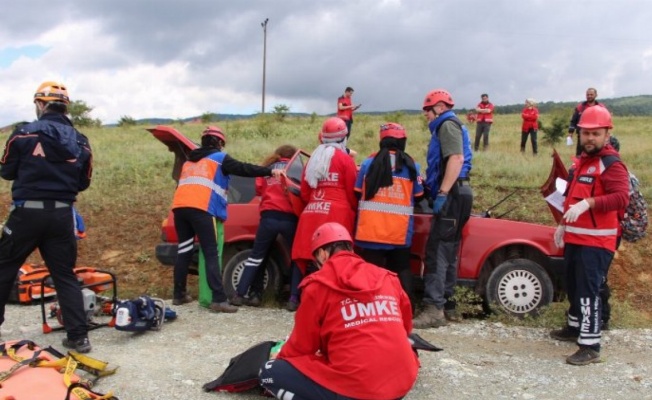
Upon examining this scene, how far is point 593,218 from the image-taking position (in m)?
4.67

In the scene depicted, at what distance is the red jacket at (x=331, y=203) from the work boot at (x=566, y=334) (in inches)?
79.0

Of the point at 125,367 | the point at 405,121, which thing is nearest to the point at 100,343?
the point at 125,367

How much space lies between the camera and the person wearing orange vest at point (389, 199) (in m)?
5.45

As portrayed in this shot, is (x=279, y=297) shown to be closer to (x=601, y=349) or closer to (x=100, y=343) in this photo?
(x=100, y=343)

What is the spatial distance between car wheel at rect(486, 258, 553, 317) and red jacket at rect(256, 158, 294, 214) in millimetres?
2032

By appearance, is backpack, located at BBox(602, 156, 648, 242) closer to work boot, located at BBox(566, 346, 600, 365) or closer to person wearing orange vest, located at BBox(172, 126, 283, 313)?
work boot, located at BBox(566, 346, 600, 365)

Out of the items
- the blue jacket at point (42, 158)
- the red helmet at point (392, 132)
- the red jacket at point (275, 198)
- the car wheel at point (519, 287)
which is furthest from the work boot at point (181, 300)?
the car wheel at point (519, 287)

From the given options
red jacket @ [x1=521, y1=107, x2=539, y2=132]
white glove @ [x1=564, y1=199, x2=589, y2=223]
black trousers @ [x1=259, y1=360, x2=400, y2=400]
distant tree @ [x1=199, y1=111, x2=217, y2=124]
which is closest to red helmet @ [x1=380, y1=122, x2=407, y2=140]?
white glove @ [x1=564, y1=199, x2=589, y2=223]

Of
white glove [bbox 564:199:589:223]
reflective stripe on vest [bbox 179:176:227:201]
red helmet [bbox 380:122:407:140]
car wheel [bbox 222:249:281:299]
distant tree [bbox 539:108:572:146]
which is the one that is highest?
distant tree [bbox 539:108:572:146]

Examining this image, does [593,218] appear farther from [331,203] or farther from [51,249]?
[51,249]

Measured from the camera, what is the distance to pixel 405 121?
30797mm

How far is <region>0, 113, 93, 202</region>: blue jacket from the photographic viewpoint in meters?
4.58

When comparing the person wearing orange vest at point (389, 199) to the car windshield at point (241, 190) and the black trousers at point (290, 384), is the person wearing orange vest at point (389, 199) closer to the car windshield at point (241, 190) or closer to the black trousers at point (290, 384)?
the car windshield at point (241, 190)

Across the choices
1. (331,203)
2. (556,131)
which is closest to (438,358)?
(331,203)
